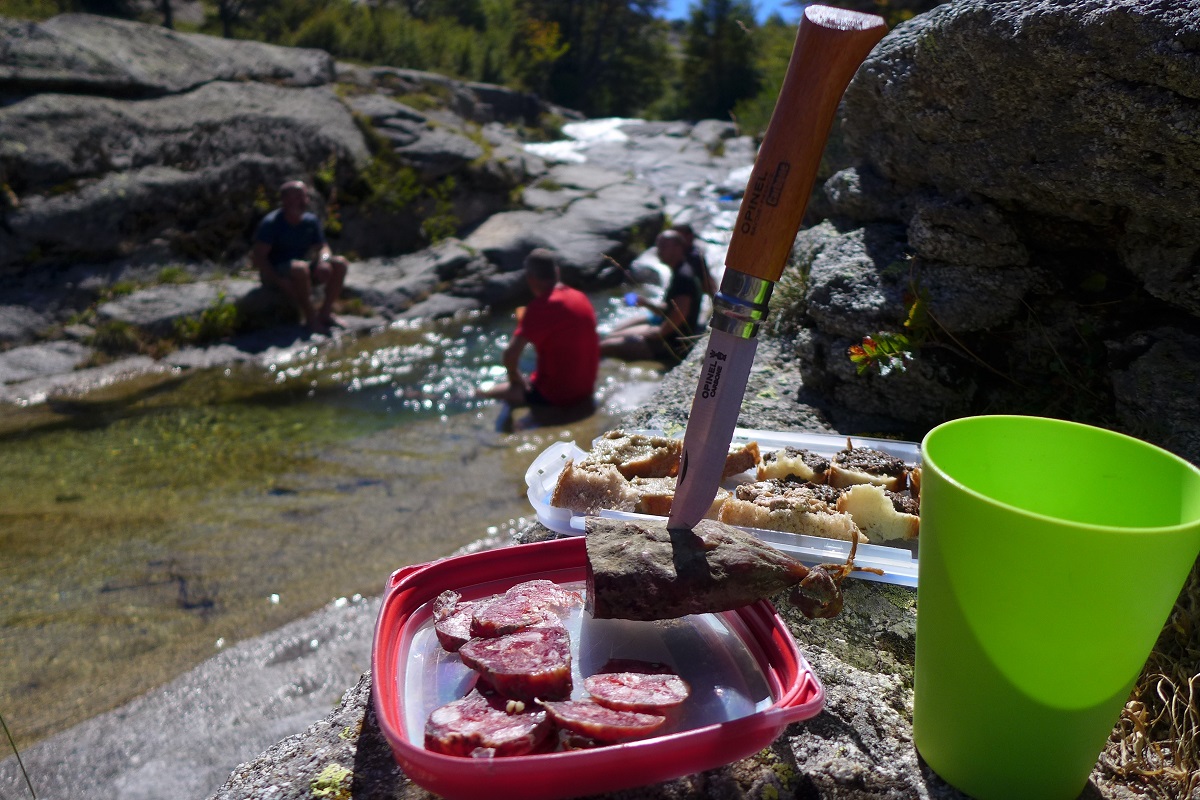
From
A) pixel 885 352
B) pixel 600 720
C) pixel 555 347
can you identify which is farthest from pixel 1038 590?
pixel 555 347

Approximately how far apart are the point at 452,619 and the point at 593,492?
652 mm

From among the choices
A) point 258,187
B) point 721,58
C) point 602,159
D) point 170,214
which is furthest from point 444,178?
point 721,58

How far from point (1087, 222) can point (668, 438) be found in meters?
1.65

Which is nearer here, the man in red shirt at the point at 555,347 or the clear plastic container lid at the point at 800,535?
the clear plastic container lid at the point at 800,535

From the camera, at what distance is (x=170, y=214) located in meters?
10.2

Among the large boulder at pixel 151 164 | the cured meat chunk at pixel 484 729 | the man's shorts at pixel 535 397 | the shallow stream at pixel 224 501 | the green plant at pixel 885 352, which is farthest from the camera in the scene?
the large boulder at pixel 151 164

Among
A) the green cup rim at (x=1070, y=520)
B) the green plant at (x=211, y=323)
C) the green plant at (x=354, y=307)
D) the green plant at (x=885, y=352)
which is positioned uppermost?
the green cup rim at (x=1070, y=520)

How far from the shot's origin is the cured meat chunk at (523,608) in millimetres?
1520

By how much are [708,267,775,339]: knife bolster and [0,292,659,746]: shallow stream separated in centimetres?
355

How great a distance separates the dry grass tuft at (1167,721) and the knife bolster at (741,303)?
1113 mm

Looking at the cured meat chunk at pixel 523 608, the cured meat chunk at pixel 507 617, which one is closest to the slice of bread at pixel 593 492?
the cured meat chunk at pixel 523 608

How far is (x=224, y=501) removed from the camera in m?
5.87

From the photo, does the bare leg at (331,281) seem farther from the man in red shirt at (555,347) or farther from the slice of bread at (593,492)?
the slice of bread at (593,492)

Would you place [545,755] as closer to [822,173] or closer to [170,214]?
[822,173]
